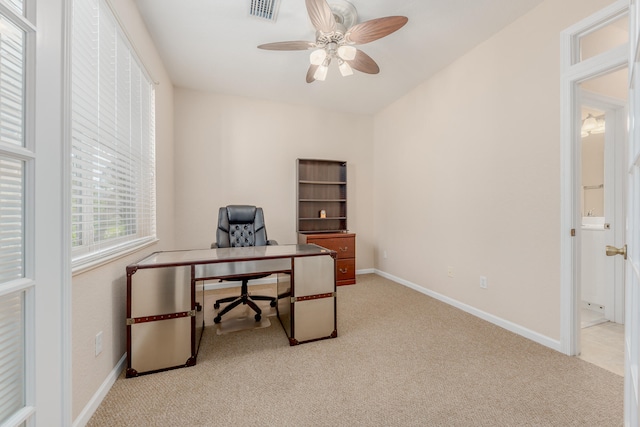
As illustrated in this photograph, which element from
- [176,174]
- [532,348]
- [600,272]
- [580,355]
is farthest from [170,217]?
[600,272]

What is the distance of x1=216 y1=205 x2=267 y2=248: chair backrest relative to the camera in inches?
120

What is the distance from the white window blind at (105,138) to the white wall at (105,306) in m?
0.12

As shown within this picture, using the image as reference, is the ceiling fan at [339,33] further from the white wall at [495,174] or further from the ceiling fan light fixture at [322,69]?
the white wall at [495,174]

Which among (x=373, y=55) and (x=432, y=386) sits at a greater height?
(x=373, y=55)

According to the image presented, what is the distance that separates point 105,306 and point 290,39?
2.71 meters

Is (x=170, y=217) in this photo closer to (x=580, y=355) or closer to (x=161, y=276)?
(x=161, y=276)

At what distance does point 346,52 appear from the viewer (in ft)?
7.15

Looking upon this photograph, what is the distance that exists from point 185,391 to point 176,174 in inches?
112

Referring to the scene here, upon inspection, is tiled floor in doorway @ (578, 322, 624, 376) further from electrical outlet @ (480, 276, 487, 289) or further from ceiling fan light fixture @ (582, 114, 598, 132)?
ceiling fan light fixture @ (582, 114, 598, 132)

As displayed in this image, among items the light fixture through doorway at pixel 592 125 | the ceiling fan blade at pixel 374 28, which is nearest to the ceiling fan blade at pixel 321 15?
the ceiling fan blade at pixel 374 28

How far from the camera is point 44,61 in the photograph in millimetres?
742

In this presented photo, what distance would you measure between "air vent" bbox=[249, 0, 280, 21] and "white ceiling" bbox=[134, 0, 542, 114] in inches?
1.9

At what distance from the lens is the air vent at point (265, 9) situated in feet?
6.89

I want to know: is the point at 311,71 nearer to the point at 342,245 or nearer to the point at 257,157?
the point at 257,157
